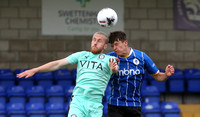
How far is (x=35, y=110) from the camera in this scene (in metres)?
8.62

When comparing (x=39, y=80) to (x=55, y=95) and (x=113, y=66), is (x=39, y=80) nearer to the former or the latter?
(x=55, y=95)

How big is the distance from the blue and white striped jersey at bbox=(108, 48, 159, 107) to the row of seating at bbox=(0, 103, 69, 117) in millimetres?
3585

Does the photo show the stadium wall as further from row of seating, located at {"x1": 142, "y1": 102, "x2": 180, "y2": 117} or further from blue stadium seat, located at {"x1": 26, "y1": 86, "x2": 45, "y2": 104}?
row of seating, located at {"x1": 142, "y1": 102, "x2": 180, "y2": 117}

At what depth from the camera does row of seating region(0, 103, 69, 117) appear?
8500 mm

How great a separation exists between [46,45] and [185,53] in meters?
3.49

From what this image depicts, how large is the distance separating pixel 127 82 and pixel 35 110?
3.94 m

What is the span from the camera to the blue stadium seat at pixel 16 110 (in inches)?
334

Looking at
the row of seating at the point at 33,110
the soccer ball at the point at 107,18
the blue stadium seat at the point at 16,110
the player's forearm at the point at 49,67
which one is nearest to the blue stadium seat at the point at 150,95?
the row of seating at the point at 33,110

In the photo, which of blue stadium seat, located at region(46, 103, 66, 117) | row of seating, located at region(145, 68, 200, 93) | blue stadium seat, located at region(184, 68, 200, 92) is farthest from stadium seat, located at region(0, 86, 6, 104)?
blue stadium seat, located at region(184, 68, 200, 92)

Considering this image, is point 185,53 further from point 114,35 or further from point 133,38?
point 114,35

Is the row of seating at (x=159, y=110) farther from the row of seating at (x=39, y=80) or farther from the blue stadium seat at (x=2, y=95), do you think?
the blue stadium seat at (x=2, y=95)

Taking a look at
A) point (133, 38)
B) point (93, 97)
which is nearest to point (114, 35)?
point (93, 97)

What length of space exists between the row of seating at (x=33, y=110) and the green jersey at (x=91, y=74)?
12.6 ft

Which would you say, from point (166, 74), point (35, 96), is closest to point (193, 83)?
point (35, 96)
